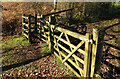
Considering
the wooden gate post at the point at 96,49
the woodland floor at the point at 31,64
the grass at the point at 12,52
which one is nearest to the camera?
the wooden gate post at the point at 96,49

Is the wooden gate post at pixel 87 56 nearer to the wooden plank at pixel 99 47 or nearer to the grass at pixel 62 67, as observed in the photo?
the wooden plank at pixel 99 47

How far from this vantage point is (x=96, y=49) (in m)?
3.71

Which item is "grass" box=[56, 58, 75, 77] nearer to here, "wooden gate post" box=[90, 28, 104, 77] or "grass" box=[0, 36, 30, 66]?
"wooden gate post" box=[90, 28, 104, 77]

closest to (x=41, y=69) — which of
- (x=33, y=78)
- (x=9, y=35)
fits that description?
(x=33, y=78)

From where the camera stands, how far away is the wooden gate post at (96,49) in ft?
11.9

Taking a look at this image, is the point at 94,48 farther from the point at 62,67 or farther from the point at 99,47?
the point at 62,67

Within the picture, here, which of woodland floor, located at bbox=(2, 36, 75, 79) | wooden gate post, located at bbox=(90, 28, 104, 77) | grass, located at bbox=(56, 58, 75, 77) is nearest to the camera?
wooden gate post, located at bbox=(90, 28, 104, 77)

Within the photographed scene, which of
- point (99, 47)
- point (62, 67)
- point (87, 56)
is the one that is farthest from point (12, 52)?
Result: point (99, 47)

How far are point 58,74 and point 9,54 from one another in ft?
12.6

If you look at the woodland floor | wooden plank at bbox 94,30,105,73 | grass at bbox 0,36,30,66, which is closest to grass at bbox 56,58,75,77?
the woodland floor

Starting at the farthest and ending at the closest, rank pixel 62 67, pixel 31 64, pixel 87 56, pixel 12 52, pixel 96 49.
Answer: pixel 12 52 < pixel 31 64 < pixel 62 67 < pixel 87 56 < pixel 96 49

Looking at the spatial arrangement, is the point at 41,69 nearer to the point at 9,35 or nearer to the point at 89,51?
the point at 89,51

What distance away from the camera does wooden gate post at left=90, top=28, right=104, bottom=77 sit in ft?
11.9

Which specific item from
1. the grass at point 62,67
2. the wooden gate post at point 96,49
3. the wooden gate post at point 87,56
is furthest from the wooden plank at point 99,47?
the grass at point 62,67
